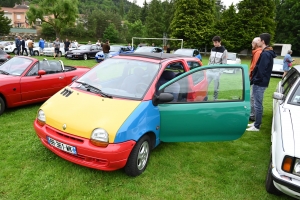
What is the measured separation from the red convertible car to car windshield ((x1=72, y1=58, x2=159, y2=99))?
2239 millimetres

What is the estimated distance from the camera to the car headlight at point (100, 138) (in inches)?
114

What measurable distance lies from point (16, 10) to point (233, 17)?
80.4m

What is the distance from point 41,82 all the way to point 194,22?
33.5 meters

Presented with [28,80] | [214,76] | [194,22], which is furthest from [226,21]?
[214,76]

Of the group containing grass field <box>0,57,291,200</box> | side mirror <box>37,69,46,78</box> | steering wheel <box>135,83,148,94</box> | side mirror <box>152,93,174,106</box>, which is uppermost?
steering wheel <box>135,83,148,94</box>

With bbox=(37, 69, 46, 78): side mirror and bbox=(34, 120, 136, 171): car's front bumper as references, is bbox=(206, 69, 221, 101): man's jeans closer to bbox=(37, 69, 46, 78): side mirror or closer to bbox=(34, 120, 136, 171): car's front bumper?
bbox=(34, 120, 136, 171): car's front bumper

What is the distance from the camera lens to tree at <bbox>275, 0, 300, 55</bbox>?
4238cm

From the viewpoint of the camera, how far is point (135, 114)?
3115 millimetres

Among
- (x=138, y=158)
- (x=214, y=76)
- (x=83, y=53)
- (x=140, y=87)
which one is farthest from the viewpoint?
(x=83, y=53)

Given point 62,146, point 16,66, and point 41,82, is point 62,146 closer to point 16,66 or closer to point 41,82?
point 41,82

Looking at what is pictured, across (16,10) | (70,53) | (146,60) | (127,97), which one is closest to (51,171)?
(127,97)

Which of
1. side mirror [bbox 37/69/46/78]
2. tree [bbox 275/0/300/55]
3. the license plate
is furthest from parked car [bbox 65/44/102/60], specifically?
tree [bbox 275/0/300/55]

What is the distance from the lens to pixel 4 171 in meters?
3.28

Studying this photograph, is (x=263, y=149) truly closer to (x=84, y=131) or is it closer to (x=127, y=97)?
(x=127, y=97)
